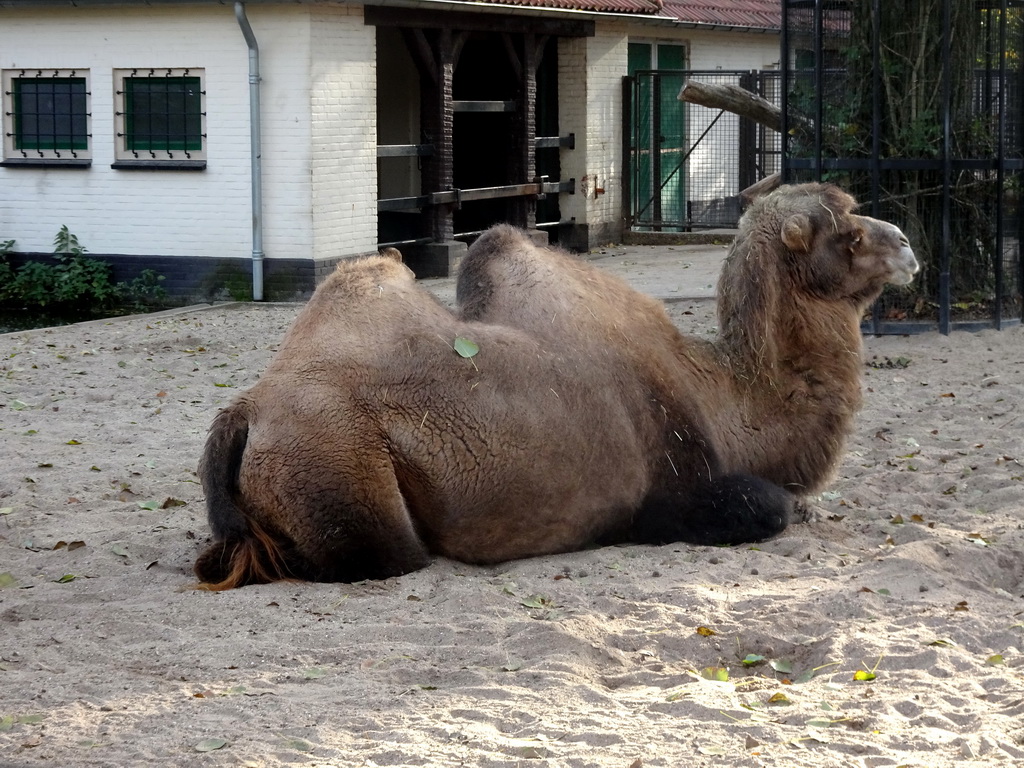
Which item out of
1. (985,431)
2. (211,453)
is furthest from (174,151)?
(211,453)

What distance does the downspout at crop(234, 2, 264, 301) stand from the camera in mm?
14898

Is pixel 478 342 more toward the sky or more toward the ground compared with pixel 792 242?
more toward the ground

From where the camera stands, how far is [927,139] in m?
11.8

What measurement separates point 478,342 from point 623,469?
0.79 metres

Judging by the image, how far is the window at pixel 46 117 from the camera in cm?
1631

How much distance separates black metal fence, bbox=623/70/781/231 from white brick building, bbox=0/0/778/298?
496cm

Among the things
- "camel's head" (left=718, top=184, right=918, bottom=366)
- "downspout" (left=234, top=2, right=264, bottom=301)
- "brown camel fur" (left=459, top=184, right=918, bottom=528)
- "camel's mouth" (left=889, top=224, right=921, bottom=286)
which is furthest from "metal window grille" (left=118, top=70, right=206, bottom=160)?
"camel's mouth" (left=889, top=224, right=921, bottom=286)

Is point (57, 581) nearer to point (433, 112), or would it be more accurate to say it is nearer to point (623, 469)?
point (623, 469)

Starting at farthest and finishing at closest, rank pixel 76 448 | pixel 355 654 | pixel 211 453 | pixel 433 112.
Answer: pixel 433 112, pixel 76 448, pixel 211 453, pixel 355 654

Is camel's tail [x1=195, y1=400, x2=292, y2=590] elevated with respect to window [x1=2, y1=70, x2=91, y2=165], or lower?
lower

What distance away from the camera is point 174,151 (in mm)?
15891

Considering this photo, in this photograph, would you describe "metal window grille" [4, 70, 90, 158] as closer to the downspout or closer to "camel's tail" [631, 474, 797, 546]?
the downspout

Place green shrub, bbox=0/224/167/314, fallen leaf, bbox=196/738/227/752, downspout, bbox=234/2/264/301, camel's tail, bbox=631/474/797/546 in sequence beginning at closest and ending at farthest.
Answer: fallen leaf, bbox=196/738/227/752 < camel's tail, bbox=631/474/797/546 < downspout, bbox=234/2/264/301 < green shrub, bbox=0/224/167/314

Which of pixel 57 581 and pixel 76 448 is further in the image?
pixel 76 448
